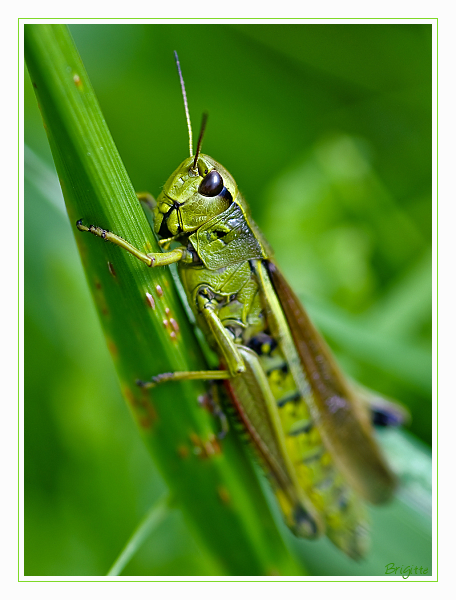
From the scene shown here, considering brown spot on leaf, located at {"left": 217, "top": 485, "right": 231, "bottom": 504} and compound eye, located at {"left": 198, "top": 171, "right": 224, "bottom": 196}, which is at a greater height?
compound eye, located at {"left": 198, "top": 171, "right": 224, "bottom": 196}

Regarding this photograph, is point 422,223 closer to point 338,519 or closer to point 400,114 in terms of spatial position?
point 400,114

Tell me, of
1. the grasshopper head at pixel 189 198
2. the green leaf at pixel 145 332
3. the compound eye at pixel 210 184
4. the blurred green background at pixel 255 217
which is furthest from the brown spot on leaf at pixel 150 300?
the blurred green background at pixel 255 217

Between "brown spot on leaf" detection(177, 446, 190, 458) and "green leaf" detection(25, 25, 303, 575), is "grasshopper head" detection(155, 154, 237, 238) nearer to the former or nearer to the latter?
"green leaf" detection(25, 25, 303, 575)

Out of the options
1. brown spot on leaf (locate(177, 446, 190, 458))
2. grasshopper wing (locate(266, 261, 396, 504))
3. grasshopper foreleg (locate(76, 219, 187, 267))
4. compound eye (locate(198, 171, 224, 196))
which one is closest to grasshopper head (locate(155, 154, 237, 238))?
compound eye (locate(198, 171, 224, 196))

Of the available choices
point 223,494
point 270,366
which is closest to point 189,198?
point 270,366

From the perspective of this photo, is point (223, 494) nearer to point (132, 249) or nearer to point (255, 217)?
point (132, 249)
